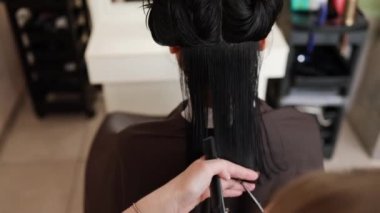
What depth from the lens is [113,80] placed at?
1411mm

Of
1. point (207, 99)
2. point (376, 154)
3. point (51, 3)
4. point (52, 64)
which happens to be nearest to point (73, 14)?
point (51, 3)

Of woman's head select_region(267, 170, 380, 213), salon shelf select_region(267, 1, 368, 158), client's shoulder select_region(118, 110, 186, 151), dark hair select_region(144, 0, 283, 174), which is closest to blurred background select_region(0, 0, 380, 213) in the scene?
salon shelf select_region(267, 1, 368, 158)

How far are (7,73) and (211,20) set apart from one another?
70.9 inches

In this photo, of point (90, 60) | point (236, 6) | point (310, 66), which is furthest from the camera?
point (310, 66)

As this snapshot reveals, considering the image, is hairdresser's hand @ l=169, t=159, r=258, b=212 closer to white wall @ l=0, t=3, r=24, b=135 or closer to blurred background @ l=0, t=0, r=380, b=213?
blurred background @ l=0, t=0, r=380, b=213

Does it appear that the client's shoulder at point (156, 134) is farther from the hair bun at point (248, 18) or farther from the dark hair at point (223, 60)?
the hair bun at point (248, 18)

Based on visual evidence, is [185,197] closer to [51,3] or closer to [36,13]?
[51,3]

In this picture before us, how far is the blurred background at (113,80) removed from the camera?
142cm

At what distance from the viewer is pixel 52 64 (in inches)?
84.1

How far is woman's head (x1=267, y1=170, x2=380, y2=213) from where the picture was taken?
15.7 inches

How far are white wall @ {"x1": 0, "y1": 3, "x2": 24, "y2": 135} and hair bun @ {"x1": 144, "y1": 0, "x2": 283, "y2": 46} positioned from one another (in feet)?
5.32

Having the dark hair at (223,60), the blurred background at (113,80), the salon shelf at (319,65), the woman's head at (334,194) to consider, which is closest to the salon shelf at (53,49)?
the blurred background at (113,80)

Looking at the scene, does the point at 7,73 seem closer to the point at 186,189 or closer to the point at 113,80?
the point at 113,80

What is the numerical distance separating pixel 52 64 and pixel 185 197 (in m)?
1.55
